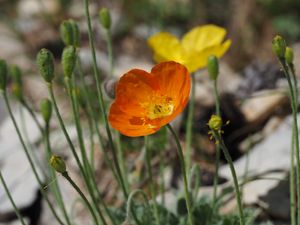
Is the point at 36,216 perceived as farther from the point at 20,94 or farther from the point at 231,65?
the point at 231,65

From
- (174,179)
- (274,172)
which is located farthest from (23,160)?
(274,172)

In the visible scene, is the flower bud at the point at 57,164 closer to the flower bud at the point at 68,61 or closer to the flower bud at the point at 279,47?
the flower bud at the point at 68,61

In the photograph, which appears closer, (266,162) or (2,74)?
(2,74)

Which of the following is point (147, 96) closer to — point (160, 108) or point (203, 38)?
point (160, 108)

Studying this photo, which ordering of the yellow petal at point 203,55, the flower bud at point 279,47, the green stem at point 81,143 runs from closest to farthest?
1. the flower bud at point 279,47
2. the green stem at point 81,143
3. the yellow petal at point 203,55

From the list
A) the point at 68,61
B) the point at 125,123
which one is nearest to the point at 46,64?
the point at 68,61

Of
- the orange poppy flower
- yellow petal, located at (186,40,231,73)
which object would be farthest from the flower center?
yellow petal, located at (186,40,231,73)

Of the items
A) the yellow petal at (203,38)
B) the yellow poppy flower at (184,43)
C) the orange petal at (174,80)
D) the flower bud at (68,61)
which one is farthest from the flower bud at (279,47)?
the yellow petal at (203,38)

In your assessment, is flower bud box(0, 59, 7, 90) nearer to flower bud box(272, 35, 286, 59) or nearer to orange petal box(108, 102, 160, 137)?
orange petal box(108, 102, 160, 137)
